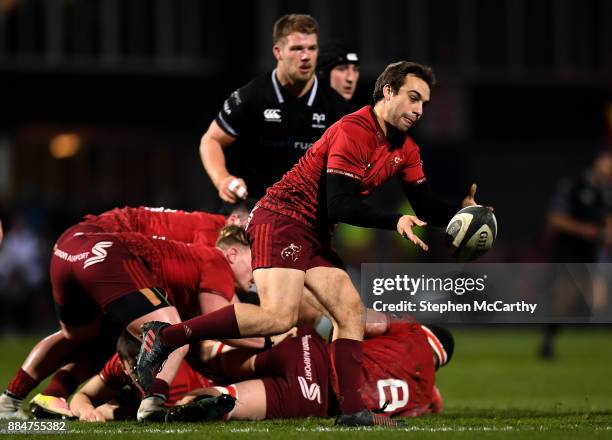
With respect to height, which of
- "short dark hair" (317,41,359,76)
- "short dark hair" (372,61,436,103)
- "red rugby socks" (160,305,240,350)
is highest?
"short dark hair" (317,41,359,76)

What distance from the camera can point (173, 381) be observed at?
7316 mm

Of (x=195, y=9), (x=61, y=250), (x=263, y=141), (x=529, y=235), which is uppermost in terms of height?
(x=195, y=9)

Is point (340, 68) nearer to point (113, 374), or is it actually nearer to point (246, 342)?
point (246, 342)

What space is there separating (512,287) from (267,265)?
10.9 feet

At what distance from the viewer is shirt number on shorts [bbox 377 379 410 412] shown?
722cm

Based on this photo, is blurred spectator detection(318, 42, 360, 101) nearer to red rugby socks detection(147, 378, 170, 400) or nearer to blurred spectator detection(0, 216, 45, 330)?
red rugby socks detection(147, 378, 170, 400)

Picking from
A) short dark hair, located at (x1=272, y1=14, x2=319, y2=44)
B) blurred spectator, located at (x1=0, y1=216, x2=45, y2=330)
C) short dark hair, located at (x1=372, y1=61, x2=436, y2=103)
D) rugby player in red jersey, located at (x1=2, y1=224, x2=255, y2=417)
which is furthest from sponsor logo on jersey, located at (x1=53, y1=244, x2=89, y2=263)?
blurred spectator, located at (x1=0, y1=216, x2=45, y2=330)

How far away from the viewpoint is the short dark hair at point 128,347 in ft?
23.3

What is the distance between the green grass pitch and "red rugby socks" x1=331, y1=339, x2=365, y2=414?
0.59 feet

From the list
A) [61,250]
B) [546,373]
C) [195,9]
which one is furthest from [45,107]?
[61,250]

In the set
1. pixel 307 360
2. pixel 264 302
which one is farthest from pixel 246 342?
pixel 264 302

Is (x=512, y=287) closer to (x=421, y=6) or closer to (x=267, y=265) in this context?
(x=267, y=265)

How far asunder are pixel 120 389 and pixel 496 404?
2725 mm

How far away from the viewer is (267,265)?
6.64 meters
